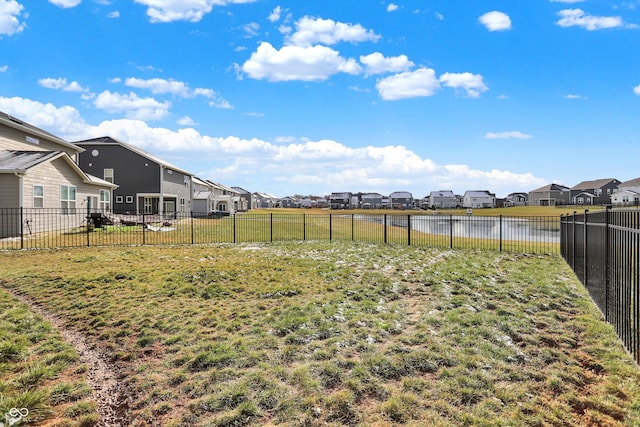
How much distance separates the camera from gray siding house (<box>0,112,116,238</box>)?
18234 millimetres

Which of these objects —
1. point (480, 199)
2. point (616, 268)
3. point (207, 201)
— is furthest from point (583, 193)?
point (616, 268)

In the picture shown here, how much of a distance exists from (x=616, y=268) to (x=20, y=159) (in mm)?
25230

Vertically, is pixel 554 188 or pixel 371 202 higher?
pixel 554 188

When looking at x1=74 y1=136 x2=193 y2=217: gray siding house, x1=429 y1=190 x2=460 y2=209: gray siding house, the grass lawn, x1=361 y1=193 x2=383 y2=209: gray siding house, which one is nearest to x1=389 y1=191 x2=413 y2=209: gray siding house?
x1=361 y1=193 x2=383 y2=209: gray siding house

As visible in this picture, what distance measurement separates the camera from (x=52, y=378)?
4461 millimetres

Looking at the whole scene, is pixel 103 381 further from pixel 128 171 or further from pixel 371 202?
pixel 371 202

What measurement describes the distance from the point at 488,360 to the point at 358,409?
1998 mm

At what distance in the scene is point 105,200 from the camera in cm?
2870

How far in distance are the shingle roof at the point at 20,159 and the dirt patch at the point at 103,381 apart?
53.7 ft

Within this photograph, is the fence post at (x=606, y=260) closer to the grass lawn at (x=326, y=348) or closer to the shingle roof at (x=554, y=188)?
the grass lawn at (x=326, y=348)

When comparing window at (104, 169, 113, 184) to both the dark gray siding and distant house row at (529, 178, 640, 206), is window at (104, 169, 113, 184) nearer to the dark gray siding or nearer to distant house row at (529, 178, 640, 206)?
the dark gray siding

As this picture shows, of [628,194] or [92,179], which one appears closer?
[92,179]

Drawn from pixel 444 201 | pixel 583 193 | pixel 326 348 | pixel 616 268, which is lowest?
pixel 326 348

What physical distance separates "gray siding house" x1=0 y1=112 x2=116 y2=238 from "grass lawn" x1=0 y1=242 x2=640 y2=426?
11.6 m
